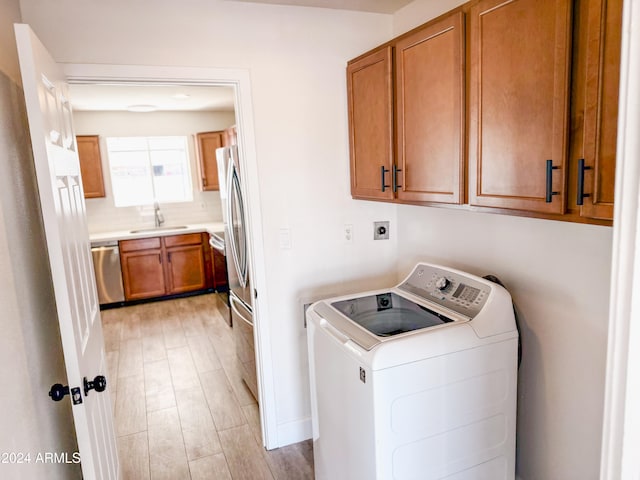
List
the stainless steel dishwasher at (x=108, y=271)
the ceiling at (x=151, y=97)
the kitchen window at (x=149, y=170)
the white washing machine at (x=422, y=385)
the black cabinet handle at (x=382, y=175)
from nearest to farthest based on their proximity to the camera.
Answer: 1. the white washing machine at (x=422, y=385)
2. the black cabinet handle at (x=382, y=175)
3. the ceiling at (x=151, y=97)
4. the stainless steel dishwasher at (x=108, y=271)
5. the kitchen window at (x=149, y=170)

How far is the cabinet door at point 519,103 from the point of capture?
4.10ft

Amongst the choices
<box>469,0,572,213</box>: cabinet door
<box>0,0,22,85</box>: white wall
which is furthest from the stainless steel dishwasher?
<box>469,0,572,213</box>: cabinet door

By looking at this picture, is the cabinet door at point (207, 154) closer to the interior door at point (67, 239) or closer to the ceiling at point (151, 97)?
the ceiling at point (151, 97)

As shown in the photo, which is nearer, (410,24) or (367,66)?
(367,66)

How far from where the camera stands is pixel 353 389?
1.64m

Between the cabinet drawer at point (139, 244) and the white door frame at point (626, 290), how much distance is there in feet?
17.4

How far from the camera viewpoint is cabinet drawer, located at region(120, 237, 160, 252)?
5219 millimetres

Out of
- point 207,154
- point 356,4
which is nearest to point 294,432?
point 356,4

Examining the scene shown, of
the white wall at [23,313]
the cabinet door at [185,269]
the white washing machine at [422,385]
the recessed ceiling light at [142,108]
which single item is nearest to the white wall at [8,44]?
the white wall at [23,313]

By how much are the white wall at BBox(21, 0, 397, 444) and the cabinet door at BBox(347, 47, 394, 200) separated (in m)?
0.13

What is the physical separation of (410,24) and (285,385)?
213 centimetres

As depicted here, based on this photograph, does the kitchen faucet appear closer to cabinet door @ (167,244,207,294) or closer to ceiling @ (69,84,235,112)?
cabinet door @ (167,244,207,294)

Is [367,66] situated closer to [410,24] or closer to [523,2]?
[410,24]

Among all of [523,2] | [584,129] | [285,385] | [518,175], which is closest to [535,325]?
[518,175]
